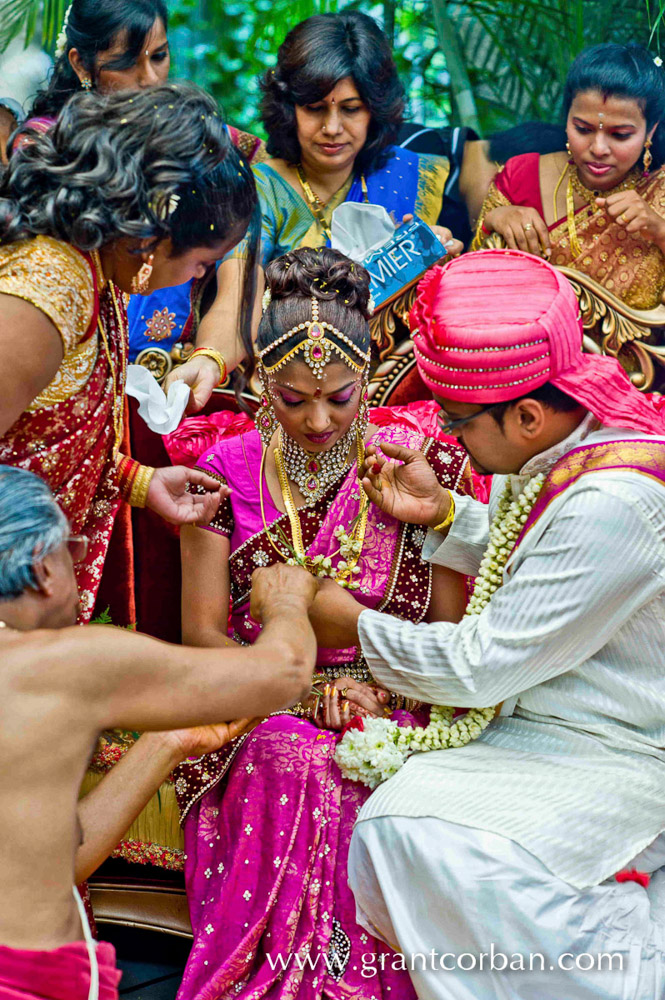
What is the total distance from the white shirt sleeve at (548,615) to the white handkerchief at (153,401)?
1.06m

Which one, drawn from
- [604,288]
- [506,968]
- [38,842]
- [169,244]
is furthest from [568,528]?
[604,288]

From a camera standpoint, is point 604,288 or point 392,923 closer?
point 392,923

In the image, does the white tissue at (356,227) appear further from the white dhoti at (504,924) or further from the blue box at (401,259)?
the white dhoti at (504,924)

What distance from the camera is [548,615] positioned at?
8.20ft

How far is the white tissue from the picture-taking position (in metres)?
4.35

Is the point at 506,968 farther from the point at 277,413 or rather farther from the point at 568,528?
the point at 277,413

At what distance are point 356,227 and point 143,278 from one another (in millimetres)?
1898

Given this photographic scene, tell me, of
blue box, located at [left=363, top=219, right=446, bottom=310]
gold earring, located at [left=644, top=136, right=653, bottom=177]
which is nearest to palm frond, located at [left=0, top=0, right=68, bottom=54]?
blue box, located at [left=363, top=219, right=446, bottom=310]

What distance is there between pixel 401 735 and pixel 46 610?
1081mm

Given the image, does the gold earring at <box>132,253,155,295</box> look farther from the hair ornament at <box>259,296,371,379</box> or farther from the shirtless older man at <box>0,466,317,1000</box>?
the shirtless older man at <box>0,466,317,1000</box>

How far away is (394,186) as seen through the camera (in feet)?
14.5

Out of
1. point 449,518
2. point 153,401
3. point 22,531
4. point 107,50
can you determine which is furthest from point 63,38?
point 22,531

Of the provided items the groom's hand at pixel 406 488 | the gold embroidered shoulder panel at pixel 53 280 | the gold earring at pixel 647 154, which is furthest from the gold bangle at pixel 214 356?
the gold earring at pixel 647 154

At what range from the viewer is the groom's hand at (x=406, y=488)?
10.1ft
